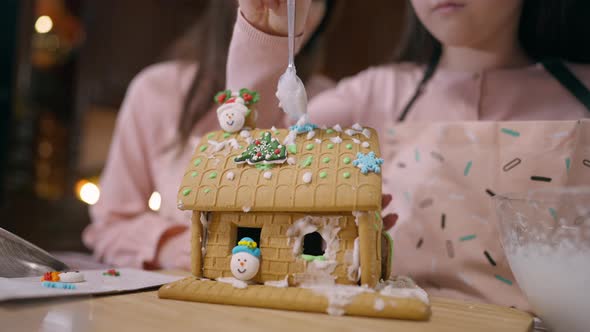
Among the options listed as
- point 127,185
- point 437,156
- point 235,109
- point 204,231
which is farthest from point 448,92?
point 127,185

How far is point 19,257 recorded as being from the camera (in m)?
0.70

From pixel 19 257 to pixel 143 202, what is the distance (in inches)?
25.4

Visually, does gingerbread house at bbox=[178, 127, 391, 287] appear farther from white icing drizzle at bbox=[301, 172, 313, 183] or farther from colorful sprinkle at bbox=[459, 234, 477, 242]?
colorful sprinkle at bbox=[459, 234, 477, 242]

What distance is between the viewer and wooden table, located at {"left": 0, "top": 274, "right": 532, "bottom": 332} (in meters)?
0.51

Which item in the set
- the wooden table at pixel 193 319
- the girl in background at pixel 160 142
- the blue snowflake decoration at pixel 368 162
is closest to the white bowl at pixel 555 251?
the wooden table at pixel 193 319

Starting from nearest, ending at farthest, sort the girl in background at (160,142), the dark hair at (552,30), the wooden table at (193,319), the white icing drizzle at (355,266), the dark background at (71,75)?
the wooden table at (193,319) → the white icing drizzle at (355,266) → the dark hair at (552,30) → the girl in background at (160,142) → the dark background at (71,75)

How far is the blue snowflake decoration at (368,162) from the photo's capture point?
599 millimetres

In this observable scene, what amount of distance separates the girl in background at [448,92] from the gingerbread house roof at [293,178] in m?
0.16

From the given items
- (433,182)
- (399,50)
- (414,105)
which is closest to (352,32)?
(399,50)

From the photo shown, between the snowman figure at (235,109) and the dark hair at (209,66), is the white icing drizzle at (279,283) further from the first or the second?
the dark hair at (209,66)

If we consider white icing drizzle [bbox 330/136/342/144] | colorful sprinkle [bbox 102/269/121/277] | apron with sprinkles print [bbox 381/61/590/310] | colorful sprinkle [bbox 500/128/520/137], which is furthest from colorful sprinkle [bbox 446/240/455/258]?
colorful sprinkle [bbox 102/269/121/277]

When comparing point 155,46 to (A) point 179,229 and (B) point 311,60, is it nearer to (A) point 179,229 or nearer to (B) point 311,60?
(B) point 311,60

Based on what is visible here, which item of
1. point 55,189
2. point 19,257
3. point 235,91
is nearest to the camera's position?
point 19,257

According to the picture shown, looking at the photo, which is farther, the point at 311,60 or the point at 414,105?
the point at 311,60
